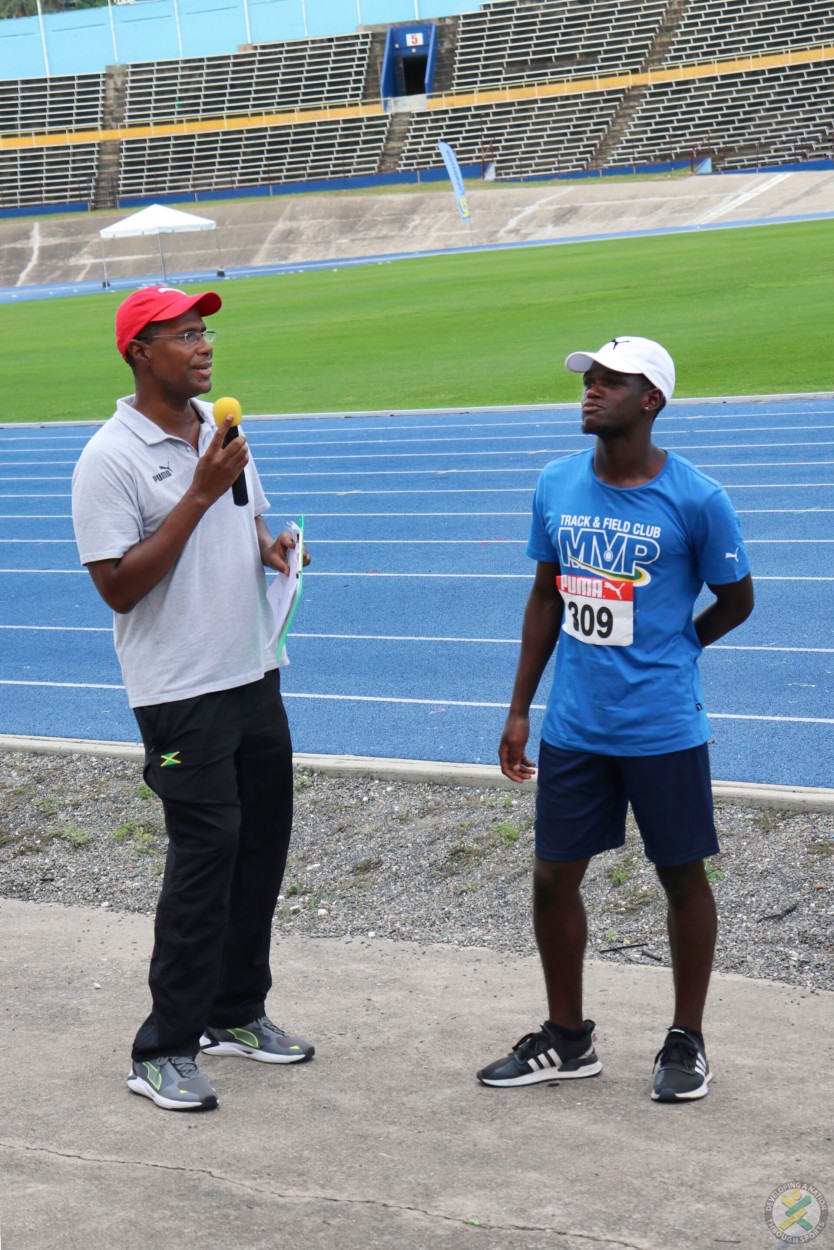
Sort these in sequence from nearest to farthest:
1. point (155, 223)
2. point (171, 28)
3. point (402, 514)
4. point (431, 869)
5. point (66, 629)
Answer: point (431, 869)
point (66, 629)
point (402, 514)
point (155, 223)
point (171, 28)

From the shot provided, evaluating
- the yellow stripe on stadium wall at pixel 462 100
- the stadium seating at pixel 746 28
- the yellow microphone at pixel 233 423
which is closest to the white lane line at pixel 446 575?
the yellow microphone at pixel 233 423

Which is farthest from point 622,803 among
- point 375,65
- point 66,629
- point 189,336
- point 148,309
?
point 375,65

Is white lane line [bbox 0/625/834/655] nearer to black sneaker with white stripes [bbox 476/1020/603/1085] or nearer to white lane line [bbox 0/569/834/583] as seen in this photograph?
white lane line [bbox 0/569/834/583]

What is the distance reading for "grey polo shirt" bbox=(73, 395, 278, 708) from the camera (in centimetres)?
370

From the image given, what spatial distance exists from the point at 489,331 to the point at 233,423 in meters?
19.7

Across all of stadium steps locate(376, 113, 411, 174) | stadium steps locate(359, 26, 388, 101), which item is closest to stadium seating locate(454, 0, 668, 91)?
stadium steps locate(376, 113, 411, 174)

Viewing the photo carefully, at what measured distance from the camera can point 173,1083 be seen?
379cm

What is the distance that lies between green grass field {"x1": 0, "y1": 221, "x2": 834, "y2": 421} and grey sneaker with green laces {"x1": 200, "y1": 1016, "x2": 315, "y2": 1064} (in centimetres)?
1197

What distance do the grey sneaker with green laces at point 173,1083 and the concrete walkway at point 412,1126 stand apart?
4 centimetres

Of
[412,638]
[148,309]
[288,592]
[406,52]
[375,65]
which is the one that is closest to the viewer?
[148,309]

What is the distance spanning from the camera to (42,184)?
6175 cm

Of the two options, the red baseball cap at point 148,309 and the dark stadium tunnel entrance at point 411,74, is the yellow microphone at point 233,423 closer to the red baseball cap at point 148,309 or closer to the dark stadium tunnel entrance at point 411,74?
the red baseball cap at point 148,309

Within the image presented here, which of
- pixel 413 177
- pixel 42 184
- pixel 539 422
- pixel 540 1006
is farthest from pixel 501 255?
pixel 540 1006

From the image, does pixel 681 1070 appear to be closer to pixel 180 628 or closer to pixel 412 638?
pixel 180 628
